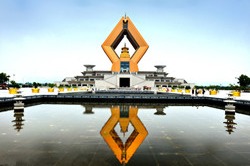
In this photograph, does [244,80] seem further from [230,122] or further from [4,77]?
[4,77]

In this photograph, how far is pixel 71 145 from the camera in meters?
5.46

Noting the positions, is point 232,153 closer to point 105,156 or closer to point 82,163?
point 105,156

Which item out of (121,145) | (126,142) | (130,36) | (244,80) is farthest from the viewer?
(244,80)

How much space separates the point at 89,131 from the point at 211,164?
4.07 metres

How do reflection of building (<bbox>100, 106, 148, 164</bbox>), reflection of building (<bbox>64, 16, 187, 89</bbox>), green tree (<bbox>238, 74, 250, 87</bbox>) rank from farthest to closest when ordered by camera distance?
green tree (<bbox>238, 74, 250, 87</bbox>) < reflection of building (<bbox>64, 16, 187, 89</bbox>) < reflection of building (<bbox>100, 106, 148, 164</bbox>)

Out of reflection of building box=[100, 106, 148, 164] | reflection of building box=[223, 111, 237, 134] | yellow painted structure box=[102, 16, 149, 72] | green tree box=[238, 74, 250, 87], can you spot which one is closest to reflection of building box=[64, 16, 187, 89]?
yellow painted structure box=[102, 16, 149, 72]

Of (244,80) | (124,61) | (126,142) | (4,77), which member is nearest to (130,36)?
(124,61)

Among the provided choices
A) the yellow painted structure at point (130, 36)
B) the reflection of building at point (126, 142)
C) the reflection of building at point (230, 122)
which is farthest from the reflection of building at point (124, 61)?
the reflection of building at point (126, 142)

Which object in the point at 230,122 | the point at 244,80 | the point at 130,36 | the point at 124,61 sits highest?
the point at 130,36

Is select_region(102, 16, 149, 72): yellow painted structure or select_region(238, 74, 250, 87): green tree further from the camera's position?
select_region(238, 74, 250, 87): green tree

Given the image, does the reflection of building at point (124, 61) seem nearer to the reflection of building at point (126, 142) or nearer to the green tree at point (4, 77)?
the green tree at point (4, 77)

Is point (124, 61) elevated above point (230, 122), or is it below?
above

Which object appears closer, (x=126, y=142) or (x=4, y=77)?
(x=126, y=142)

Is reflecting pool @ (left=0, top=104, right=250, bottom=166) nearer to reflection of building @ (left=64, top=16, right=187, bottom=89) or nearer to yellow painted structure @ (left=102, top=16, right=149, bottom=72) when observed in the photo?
reflection of building @ (left=64, top=16, right=187, bottom=89)
